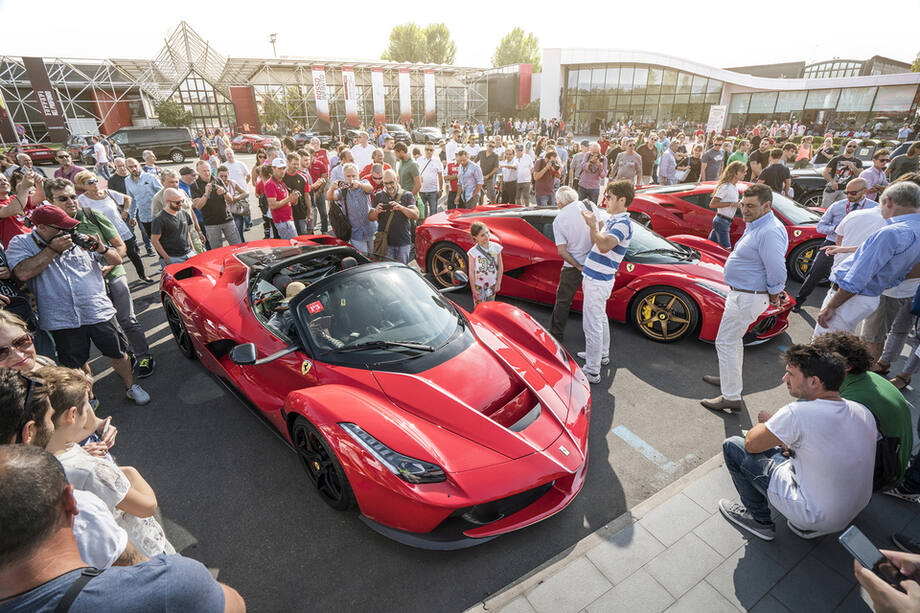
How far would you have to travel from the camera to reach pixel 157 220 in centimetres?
534

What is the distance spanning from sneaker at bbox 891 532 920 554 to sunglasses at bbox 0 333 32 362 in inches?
205

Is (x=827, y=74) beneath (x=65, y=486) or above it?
above

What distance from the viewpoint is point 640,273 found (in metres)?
5.04

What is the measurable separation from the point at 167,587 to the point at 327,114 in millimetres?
35521

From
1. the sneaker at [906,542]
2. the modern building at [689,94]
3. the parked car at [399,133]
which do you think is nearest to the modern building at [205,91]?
the parked car at [399,133]

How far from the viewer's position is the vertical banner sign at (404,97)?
115 ft

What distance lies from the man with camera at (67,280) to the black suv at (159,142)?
24.8 metres

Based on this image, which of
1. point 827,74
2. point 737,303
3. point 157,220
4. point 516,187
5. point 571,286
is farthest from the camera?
point 827,74

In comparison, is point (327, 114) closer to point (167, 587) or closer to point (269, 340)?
point (269, 340)

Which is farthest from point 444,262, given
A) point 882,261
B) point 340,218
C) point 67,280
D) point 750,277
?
point 882,261

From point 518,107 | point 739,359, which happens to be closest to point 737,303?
point 739,359

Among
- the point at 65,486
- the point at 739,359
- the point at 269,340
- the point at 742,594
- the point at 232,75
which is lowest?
the point at 742,594

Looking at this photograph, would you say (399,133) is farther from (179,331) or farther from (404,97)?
(179,331)

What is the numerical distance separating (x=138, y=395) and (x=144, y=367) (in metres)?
0.49
